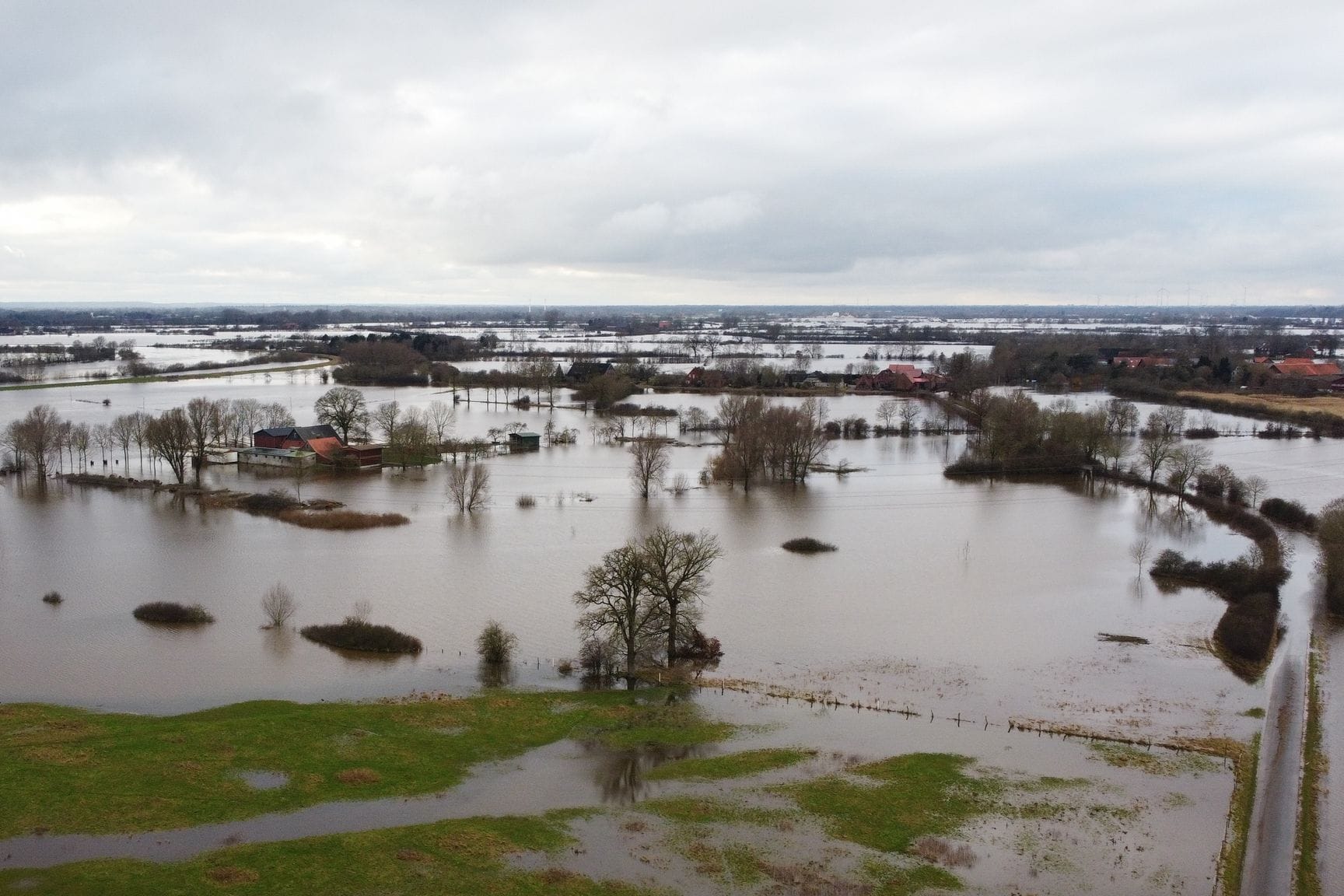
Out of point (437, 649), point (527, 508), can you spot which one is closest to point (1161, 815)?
point (437, 649)

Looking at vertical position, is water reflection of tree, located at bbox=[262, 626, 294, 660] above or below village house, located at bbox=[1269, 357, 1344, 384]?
below

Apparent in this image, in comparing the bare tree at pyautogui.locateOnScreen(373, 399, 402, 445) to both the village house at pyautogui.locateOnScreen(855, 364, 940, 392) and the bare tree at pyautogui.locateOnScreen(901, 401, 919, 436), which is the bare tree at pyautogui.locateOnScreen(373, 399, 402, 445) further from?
the village house at pyautogui.locateOnScreen(855, 364, 940, 392)

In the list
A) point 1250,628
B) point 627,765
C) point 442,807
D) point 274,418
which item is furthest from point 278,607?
point 274,418

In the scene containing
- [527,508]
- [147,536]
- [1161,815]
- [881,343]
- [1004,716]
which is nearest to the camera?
[1161,815]

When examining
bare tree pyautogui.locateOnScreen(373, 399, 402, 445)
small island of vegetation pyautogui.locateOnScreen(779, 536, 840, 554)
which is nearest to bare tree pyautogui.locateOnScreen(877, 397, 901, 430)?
bare tree pyautogui.locateOnScreen(373, 399, 402, 445)

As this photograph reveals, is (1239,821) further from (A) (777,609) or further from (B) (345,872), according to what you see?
(B) (345,872)

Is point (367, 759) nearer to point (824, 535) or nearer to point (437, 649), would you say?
point (437, 649)
